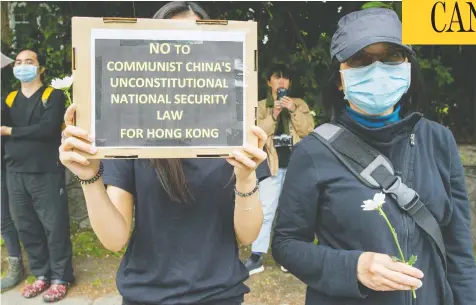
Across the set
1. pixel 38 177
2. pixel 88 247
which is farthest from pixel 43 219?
pixel 88 247

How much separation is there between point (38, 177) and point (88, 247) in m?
1.42

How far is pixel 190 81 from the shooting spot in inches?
61.5

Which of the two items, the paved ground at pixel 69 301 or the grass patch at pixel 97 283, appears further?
the grass patch at pixel 97 283

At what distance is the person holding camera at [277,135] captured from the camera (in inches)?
194

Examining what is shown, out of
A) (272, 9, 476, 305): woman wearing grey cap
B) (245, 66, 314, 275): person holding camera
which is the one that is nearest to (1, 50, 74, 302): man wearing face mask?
(245, 66, 314, 275): person holding camera

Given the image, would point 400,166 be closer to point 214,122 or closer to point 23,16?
point 214,122

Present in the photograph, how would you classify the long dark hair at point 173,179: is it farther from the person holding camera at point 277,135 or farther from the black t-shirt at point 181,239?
the person holding camera at point 277,135

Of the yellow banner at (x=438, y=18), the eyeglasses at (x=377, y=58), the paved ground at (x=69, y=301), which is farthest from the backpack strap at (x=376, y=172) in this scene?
the paved ground at (x=69, y=301)

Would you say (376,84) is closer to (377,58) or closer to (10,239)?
(377,58)

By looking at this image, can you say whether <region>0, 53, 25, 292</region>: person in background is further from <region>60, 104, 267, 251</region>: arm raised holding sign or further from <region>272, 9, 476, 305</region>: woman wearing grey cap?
<region>272, 9, 476, 305</region>: woman wearing grey cap

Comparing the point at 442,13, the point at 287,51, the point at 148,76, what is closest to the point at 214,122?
the point at 148,76

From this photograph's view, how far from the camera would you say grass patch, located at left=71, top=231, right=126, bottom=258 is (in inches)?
216

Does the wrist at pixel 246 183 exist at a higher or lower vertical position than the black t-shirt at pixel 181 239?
higher

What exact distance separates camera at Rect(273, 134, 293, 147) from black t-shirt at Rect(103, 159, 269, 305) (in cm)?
329
